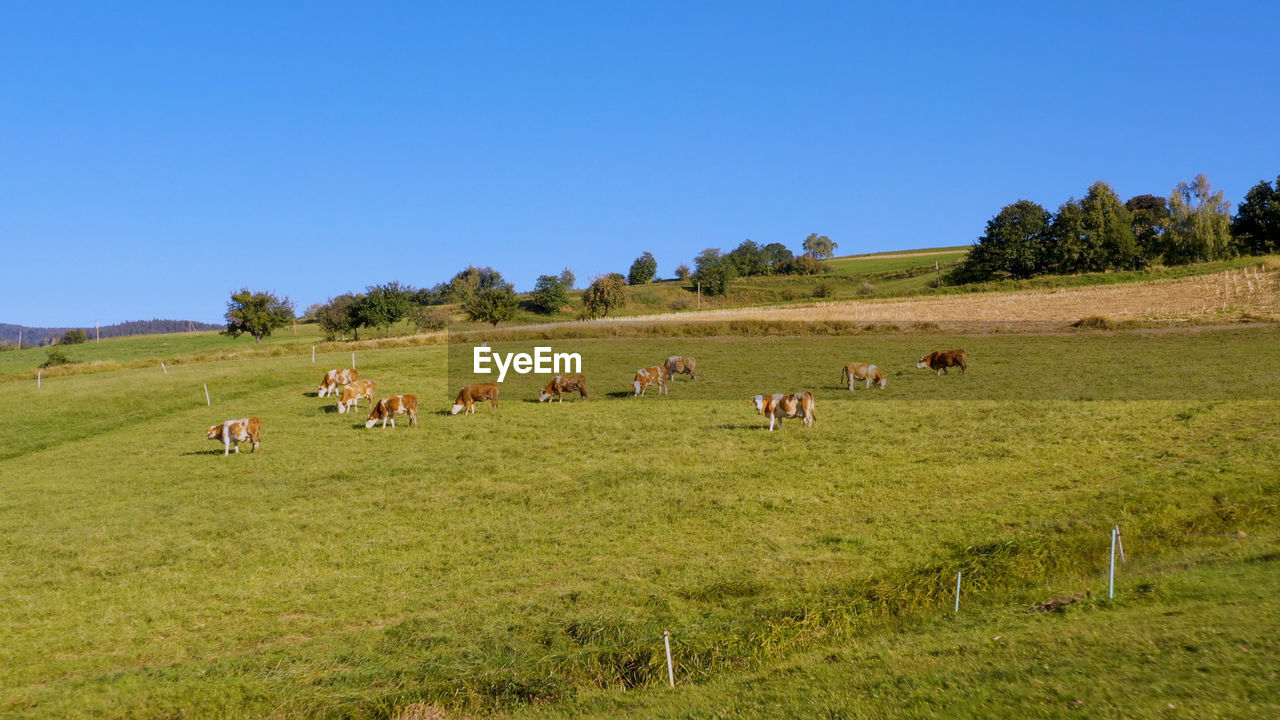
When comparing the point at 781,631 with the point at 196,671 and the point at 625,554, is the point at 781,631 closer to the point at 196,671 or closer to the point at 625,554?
the point at 625,554

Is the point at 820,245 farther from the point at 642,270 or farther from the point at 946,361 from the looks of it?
the point at 946,361

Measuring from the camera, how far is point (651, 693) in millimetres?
10805

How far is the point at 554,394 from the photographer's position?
37188mm

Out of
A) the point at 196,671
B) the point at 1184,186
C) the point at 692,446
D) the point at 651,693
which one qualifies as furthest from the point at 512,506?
the point at 1184,186

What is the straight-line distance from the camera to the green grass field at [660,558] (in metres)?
10.5

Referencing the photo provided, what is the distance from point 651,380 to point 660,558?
22.0 metres

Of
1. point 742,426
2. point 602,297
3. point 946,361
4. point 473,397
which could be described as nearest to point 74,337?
point 602,297

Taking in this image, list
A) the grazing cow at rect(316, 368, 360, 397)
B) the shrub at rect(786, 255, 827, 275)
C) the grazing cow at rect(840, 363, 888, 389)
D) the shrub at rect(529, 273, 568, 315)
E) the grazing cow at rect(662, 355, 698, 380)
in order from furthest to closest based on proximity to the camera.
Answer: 1. the shrub at rect(786, 255, 827, 275)
2. the shrub at rect(529, 273, 568, 315)
3. the grazing cow at rect(662, 355, 698, 380)
4. the grazing cow at rect(316, 368, 360, 397)
5. the grazing cow at rect(840, 363, 888, 389)

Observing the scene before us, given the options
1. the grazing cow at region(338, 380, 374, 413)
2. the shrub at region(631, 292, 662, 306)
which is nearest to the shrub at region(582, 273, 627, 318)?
the shrub at region(631, 292, 662, 306)

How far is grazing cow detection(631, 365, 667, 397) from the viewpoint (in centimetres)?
3775

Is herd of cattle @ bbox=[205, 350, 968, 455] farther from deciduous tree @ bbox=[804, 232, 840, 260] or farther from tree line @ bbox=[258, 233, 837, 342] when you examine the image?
deciduous tree @ bbox=[804, 232, 840, 260]

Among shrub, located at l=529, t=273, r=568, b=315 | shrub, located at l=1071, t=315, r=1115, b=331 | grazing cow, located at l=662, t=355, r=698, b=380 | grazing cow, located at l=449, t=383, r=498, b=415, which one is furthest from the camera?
shrub, located at l=529, t=273, r=568, b=315

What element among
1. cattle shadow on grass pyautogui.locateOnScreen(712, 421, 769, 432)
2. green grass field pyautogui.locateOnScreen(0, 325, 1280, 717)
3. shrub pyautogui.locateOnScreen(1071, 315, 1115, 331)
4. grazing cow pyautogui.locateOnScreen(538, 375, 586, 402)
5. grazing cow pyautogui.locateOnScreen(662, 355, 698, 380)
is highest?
shrub pyautogui.locateOnScreen(1071, 315, 1115, 331)

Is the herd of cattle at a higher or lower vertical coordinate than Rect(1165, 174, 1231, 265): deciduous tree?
lower
